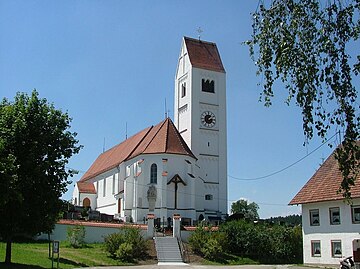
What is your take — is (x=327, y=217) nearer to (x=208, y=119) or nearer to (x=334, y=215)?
(x=334, y=215)

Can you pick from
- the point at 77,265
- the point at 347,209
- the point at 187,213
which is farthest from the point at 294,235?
the point at 77,265

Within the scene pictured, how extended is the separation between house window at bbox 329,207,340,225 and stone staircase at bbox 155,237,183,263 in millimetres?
10668

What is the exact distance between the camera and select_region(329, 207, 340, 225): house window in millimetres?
31141

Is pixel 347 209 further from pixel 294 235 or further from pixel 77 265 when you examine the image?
pixel 77 265

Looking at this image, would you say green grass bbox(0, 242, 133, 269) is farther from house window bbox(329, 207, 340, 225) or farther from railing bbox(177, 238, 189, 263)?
house window bbox(329, 207, 340, 225)

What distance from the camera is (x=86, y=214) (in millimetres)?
48125

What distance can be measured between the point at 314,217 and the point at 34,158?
64.2 ft

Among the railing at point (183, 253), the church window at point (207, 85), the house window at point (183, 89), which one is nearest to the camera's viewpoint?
the railing at point (183, 253)

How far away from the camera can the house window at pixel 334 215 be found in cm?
3114

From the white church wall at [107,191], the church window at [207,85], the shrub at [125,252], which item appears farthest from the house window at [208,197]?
the shrub at [125,252]

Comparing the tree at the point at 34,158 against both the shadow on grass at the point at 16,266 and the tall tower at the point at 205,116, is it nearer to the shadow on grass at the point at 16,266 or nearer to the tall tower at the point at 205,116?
the shadow on grass at the point at 16,266

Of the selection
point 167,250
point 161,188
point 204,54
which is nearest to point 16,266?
point 167,250

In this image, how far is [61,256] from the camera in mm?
29703

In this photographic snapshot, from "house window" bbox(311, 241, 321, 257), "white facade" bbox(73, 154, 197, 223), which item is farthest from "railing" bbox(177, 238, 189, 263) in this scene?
"white facade" bbox(73, 154, 197, 223)
